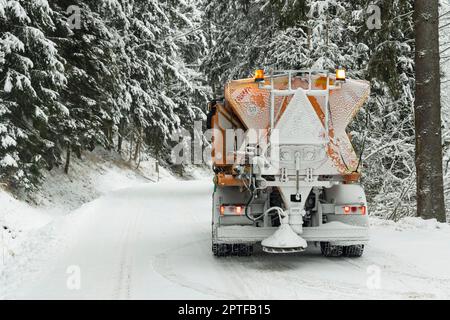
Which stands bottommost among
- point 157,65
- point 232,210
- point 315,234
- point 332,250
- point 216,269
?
point 216,269

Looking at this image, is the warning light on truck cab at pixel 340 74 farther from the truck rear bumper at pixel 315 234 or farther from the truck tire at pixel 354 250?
the truck tire at pixel 354 250

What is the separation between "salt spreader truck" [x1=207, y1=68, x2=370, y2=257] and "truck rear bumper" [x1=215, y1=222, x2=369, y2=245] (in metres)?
0.01

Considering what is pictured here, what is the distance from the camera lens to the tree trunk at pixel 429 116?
393 inches

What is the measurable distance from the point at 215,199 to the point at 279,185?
1.20m

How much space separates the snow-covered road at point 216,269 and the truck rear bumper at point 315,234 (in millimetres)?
353

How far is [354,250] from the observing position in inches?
301

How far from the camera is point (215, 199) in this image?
7.75 meters

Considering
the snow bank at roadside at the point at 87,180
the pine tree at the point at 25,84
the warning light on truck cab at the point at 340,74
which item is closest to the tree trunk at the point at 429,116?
the warning light on truck cab at the point at 340,74

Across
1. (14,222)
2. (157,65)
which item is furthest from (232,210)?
(157,65)

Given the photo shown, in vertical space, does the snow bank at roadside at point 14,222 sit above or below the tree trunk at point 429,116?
below

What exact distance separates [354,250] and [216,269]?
2113mm

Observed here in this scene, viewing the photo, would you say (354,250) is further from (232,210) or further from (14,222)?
(14,222)

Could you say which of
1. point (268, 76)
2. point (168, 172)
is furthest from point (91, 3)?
point (168, 172)

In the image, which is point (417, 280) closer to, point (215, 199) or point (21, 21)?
point (215, 199)
